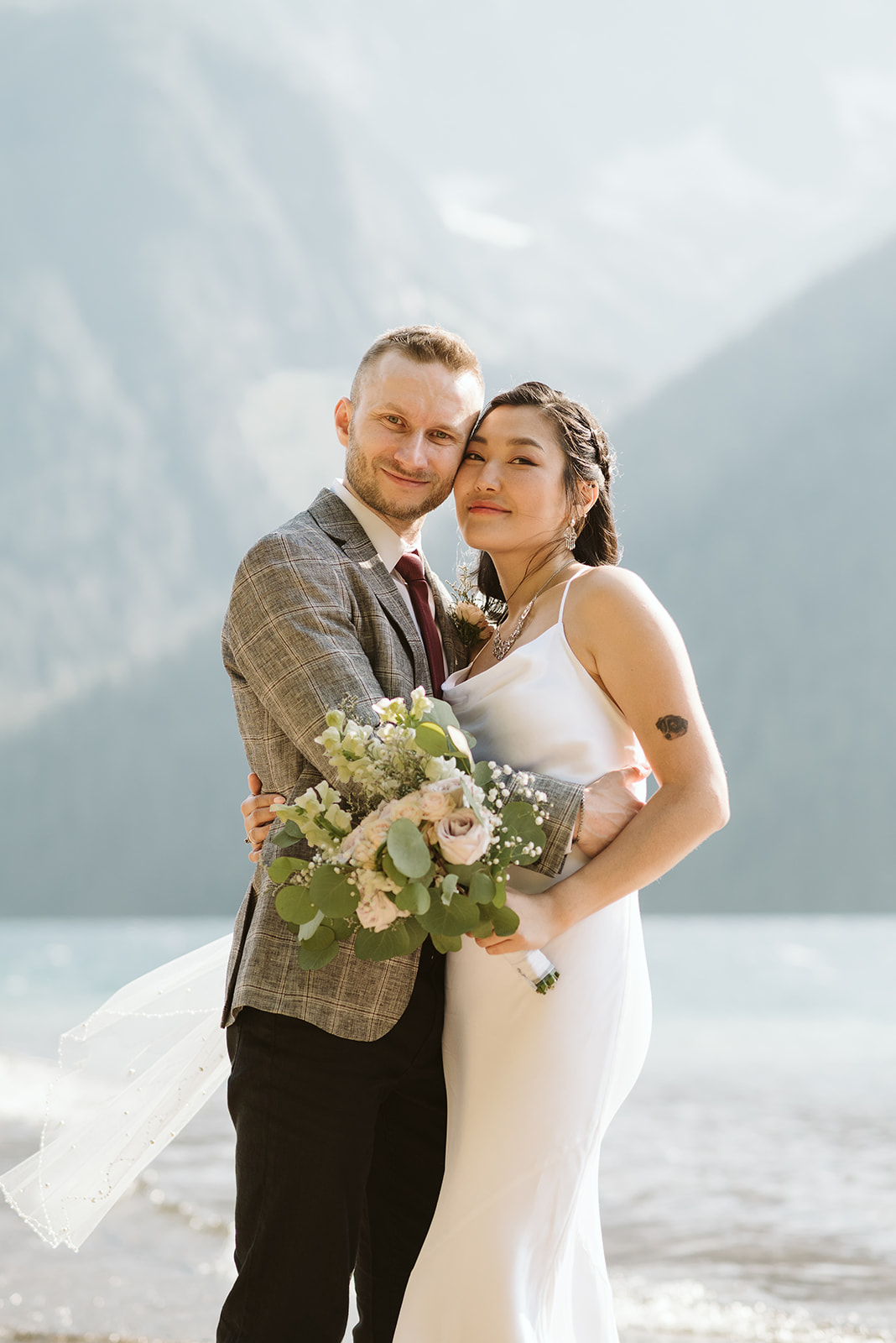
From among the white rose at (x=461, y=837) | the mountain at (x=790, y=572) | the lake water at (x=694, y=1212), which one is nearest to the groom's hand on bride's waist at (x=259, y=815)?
the white rose at (x=461, y=837)

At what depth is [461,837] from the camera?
7.39 feet

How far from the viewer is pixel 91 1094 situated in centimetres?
327

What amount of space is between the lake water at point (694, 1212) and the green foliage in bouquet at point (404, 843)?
3139 mm

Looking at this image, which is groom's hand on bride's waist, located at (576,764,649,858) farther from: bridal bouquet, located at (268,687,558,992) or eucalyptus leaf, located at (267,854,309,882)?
eucalyptus leaf, located at (267,854,309,882)

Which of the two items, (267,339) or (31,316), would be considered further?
(267,339)

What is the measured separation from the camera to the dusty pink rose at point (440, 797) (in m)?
2.28

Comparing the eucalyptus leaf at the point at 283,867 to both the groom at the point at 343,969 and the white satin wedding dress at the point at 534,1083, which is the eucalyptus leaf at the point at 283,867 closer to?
the groom at the point at 343,969

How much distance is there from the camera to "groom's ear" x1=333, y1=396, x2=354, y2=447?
3.34 meters

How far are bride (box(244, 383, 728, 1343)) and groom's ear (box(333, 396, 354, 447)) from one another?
74cm

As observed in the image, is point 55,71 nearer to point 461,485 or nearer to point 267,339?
A: point 267,339

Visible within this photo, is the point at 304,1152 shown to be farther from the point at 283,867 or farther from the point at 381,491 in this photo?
the point at 381,491

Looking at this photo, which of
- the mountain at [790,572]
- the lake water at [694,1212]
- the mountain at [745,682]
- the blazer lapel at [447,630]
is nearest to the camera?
the blazer lapel at [447,630]

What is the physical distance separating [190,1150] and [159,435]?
7880cm

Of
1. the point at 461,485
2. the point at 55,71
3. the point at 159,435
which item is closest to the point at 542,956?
the point at 461,485
